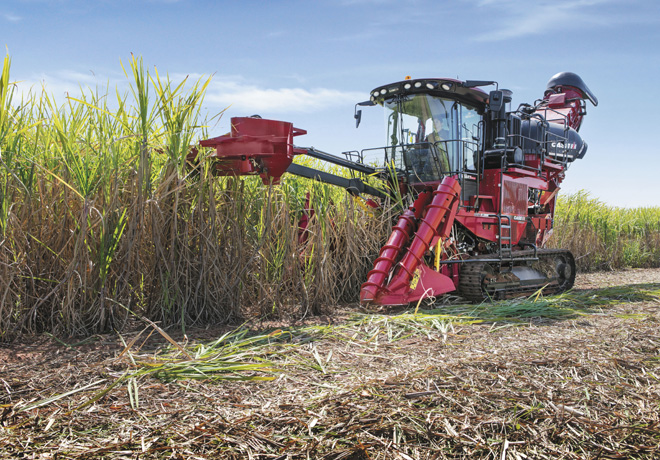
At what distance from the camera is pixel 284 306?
16.4ft

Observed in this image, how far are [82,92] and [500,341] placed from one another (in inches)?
146

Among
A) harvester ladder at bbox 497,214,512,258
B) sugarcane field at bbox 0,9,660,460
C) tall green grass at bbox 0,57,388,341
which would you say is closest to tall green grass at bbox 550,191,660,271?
harvester ladder at bbox 497,214,512,258

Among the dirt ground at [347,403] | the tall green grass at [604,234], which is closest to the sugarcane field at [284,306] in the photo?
the dirt ground at [347,403]

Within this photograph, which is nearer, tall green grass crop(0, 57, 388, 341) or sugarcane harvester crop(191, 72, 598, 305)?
tall green grass crop(0, 57, 388, 341)

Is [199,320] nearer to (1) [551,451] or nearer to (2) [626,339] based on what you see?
(1) [551,451]

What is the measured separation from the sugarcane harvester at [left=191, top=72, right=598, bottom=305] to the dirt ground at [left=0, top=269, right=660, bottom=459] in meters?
1.66

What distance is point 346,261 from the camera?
5.94 meters

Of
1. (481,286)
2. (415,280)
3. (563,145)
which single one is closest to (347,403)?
(415,280)

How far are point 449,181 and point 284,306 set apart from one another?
2.37m

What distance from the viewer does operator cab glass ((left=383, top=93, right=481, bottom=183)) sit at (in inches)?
262

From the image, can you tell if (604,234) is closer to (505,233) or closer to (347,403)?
(505,233)

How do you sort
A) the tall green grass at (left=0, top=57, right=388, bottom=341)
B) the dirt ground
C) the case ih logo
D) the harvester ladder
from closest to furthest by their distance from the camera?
the dirt ground → the tall green grass at (left=0, top=57, right=388, bottom=341) → the harvester ladder → the case ih logo

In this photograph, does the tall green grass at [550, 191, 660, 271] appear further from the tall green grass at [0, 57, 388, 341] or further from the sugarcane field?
the tall green grass at [0, 57, 388, 341]

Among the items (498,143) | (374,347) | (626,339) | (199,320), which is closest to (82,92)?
(199,320)
